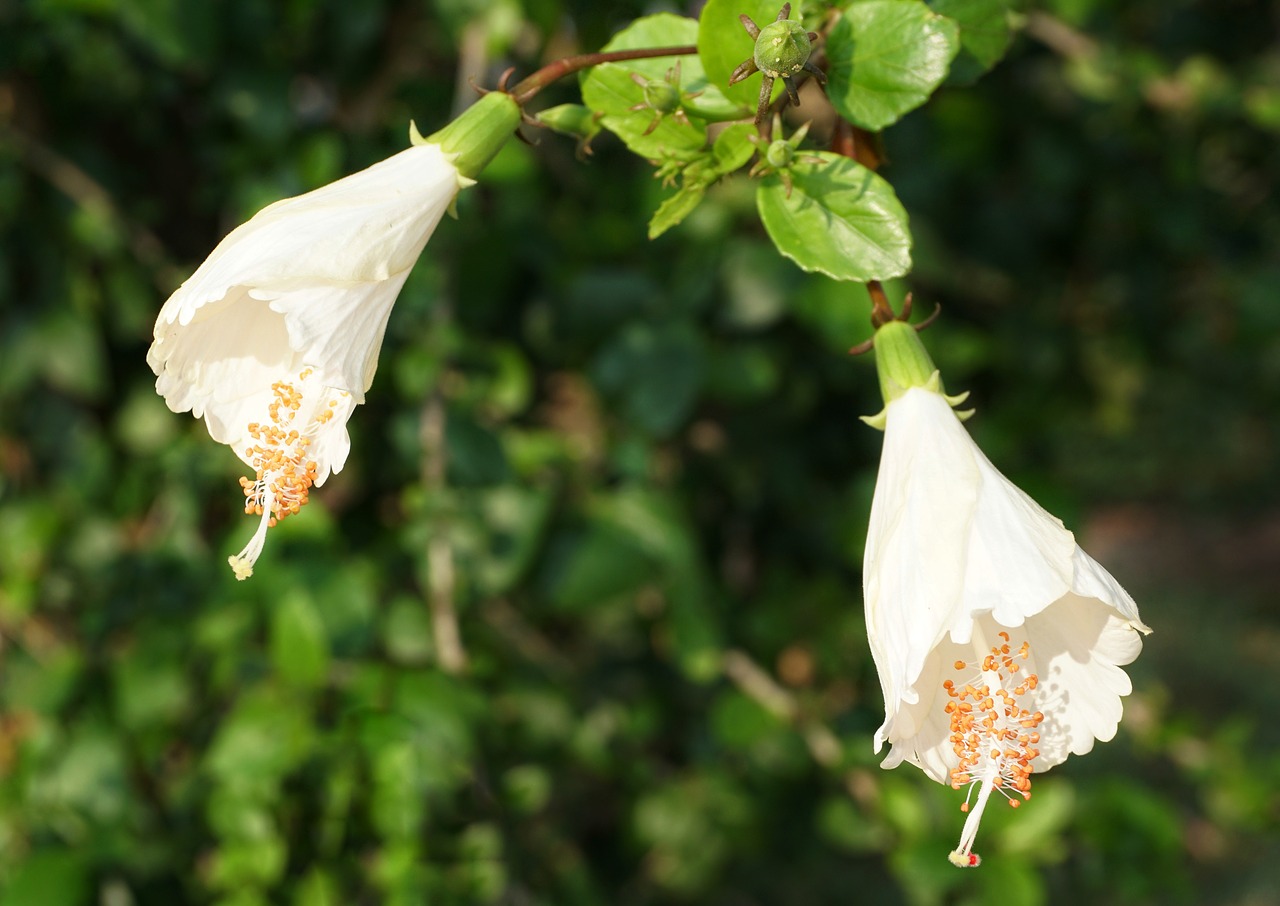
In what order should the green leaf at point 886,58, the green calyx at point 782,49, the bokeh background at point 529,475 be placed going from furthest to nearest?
1. the bokeh background at point 529,475
2. the green leaf at point 886,58
3. the green calyx at point 782,49

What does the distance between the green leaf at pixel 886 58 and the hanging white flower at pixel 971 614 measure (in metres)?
0.14

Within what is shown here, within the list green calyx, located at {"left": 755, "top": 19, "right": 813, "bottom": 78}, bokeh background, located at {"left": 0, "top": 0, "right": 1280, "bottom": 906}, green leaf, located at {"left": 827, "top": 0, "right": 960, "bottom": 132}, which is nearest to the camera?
green calyx, located at {"left": 755, "top": 19, "right": 813, "bottom": 78}

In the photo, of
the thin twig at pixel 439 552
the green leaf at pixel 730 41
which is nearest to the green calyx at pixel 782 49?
the green leaf at pixel 730 41

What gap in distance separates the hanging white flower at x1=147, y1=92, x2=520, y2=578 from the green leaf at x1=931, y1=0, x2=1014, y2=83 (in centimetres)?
32

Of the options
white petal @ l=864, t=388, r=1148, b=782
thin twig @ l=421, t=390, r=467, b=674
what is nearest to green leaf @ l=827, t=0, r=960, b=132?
white petal @ l=864, t=388, r=1148, b=782

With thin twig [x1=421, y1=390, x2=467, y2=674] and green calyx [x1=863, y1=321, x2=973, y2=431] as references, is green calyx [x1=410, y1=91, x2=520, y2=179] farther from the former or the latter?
thin twig [x1=421, y1=390, x2=467, y2=674]

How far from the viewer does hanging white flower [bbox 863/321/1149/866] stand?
0.63 m

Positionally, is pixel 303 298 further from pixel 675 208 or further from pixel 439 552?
pixel 439 552

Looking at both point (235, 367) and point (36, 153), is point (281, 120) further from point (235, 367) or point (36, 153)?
point (235, 367)

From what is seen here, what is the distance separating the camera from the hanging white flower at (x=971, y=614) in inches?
24.8

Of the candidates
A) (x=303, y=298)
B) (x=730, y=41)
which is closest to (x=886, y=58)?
(x=730, y=41)

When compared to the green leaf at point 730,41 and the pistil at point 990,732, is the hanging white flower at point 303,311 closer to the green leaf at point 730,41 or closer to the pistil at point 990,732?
the green leaf at point 730,41

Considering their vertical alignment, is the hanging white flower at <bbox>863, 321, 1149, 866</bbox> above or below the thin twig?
above

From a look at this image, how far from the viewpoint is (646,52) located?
69 centimetres
